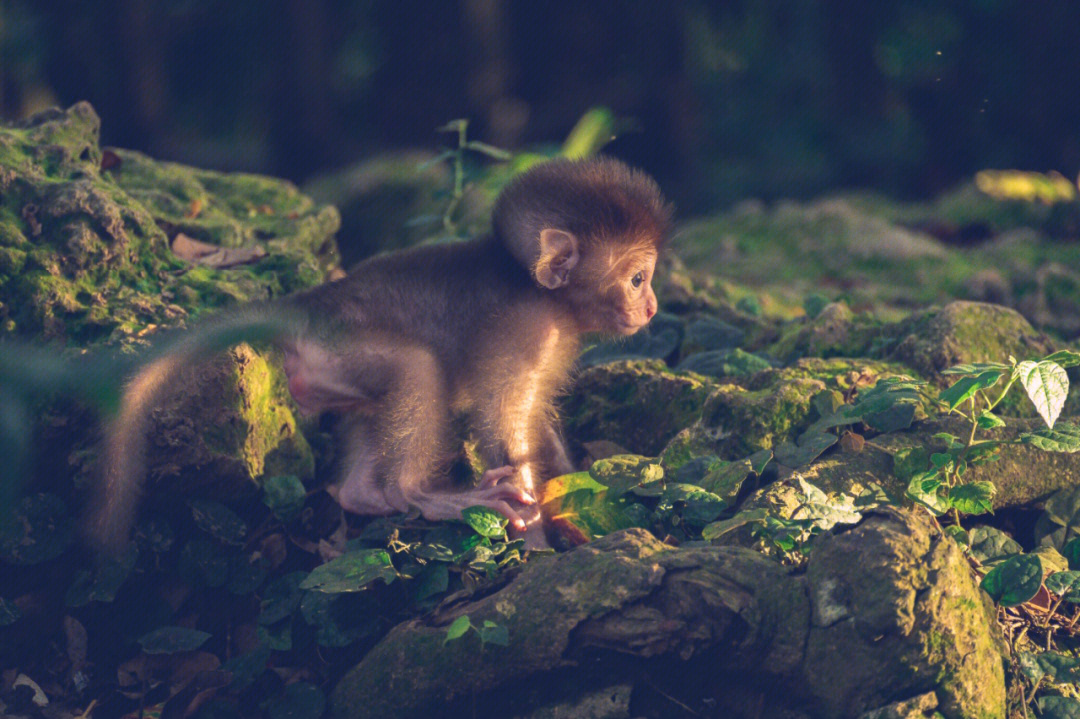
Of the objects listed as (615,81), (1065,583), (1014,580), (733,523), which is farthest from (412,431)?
(615,81)

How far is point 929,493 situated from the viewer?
2996mm

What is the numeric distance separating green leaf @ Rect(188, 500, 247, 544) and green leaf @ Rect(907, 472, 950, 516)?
205 centimetres

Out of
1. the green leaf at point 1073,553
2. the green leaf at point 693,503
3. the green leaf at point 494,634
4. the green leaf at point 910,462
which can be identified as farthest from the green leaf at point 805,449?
the green leaf at point 494,634

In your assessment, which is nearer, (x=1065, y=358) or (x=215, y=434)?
(x=1065, y=358)

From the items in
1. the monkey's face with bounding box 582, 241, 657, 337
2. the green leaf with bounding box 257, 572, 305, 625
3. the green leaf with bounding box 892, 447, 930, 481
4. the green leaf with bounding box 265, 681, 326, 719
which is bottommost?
the green leaf with bounding box 265, 681, 326, 719

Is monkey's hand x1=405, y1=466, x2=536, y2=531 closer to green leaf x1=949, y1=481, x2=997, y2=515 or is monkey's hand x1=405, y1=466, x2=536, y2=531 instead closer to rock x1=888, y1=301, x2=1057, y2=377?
green leaf x1=949, y1=481, x2=997, y2=515

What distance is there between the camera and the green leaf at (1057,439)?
9.62 ft

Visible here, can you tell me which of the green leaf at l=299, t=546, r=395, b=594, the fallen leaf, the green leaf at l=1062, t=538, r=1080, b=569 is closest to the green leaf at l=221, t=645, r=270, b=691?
the green leaf at l=299, t=546, r=395, b=594

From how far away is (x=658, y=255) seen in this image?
13.3 ft

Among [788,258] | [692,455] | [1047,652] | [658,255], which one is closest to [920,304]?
[788,258]

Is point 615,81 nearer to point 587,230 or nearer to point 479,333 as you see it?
point 587,230

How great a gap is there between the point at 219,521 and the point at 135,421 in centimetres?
43

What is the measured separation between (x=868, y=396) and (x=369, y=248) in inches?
166

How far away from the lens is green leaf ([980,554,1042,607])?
8.90 feet
